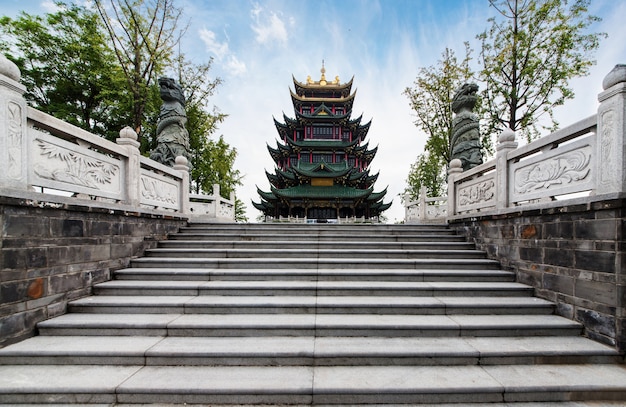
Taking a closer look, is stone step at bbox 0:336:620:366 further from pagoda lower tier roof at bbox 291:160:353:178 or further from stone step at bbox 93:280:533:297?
pagoda lower tier roof at bbox 291:160:353:178

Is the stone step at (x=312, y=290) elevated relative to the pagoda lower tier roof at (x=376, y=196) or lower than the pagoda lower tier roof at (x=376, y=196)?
lower

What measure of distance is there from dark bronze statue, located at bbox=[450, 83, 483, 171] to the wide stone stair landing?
14.1ft

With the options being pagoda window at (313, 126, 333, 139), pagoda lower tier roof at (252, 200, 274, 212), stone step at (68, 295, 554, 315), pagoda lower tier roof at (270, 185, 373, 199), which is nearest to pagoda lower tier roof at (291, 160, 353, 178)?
pagoda lower tier roof at (270, 185, 373, 199)

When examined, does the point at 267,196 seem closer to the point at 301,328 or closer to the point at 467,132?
the point at 467,132

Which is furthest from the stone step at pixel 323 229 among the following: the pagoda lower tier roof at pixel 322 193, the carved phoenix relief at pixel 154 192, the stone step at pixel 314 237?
the pagoda lower tier roof at pixel 322 193

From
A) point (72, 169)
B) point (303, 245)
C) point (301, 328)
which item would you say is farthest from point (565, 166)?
point (72, 169)

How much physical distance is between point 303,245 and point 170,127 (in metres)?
6.06

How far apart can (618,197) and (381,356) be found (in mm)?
2970

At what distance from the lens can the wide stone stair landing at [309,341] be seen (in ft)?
6.98

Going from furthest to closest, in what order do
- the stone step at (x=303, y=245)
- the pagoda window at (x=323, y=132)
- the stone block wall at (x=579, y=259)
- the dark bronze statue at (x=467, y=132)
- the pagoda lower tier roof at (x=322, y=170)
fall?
the pagoda window at (x=323, y=132) → the pagoda lower tier roof at (x=322, y=170) → the dark bronze statue at (x=467, y=132) → the stone step at (x=303, y=245) → the stone block wall at (x=579, y=259)

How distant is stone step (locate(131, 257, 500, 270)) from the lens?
423cm

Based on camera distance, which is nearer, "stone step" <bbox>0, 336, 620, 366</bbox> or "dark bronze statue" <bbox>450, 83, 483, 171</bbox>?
"stone step" <bbox>0, 336, 620, 366</bbox>

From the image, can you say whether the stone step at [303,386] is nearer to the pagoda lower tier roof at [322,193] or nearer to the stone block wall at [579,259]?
the stone block wall at [579,259]

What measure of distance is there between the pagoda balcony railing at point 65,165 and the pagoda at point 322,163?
537 inches
